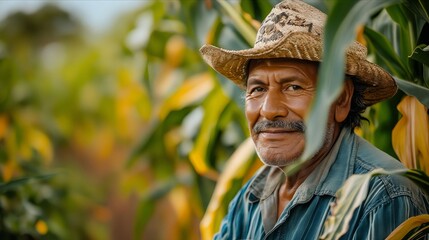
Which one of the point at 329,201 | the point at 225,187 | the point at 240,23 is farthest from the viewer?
the point at 225,187

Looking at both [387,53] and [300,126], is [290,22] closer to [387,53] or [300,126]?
[300,126]

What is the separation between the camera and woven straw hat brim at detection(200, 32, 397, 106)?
2117mm

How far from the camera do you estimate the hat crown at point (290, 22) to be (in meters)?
2.17

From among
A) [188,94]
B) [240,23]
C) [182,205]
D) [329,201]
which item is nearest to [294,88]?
[329,201]

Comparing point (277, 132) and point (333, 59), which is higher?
point (333, 59)

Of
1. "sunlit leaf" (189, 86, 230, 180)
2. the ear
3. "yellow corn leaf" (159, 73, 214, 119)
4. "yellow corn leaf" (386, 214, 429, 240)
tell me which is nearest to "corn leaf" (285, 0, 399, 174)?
"yellow corn leaf" (386, 214, 429, 240)

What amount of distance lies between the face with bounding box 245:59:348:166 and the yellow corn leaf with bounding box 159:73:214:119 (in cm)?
172

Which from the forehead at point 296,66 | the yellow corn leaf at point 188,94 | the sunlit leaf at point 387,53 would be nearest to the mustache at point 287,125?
the forehead at point 296,66

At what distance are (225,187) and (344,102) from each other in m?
0.98

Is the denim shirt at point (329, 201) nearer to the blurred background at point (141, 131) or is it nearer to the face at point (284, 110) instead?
the face at point (284, 110)

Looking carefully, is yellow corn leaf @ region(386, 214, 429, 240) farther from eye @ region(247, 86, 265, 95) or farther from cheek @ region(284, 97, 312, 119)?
eye @ region(247, 86, 265, 95)

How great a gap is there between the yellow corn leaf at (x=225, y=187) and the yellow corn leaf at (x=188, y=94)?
715mm

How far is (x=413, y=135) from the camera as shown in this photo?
235cm

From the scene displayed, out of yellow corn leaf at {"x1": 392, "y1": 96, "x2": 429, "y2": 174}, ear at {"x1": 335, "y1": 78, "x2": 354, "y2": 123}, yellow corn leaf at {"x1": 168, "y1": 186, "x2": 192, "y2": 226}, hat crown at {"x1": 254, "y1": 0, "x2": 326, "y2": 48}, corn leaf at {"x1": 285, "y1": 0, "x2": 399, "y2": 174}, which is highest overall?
corn leaf at {"x1": 285, "y1": 0, "x2": 399, "y2": 174}
